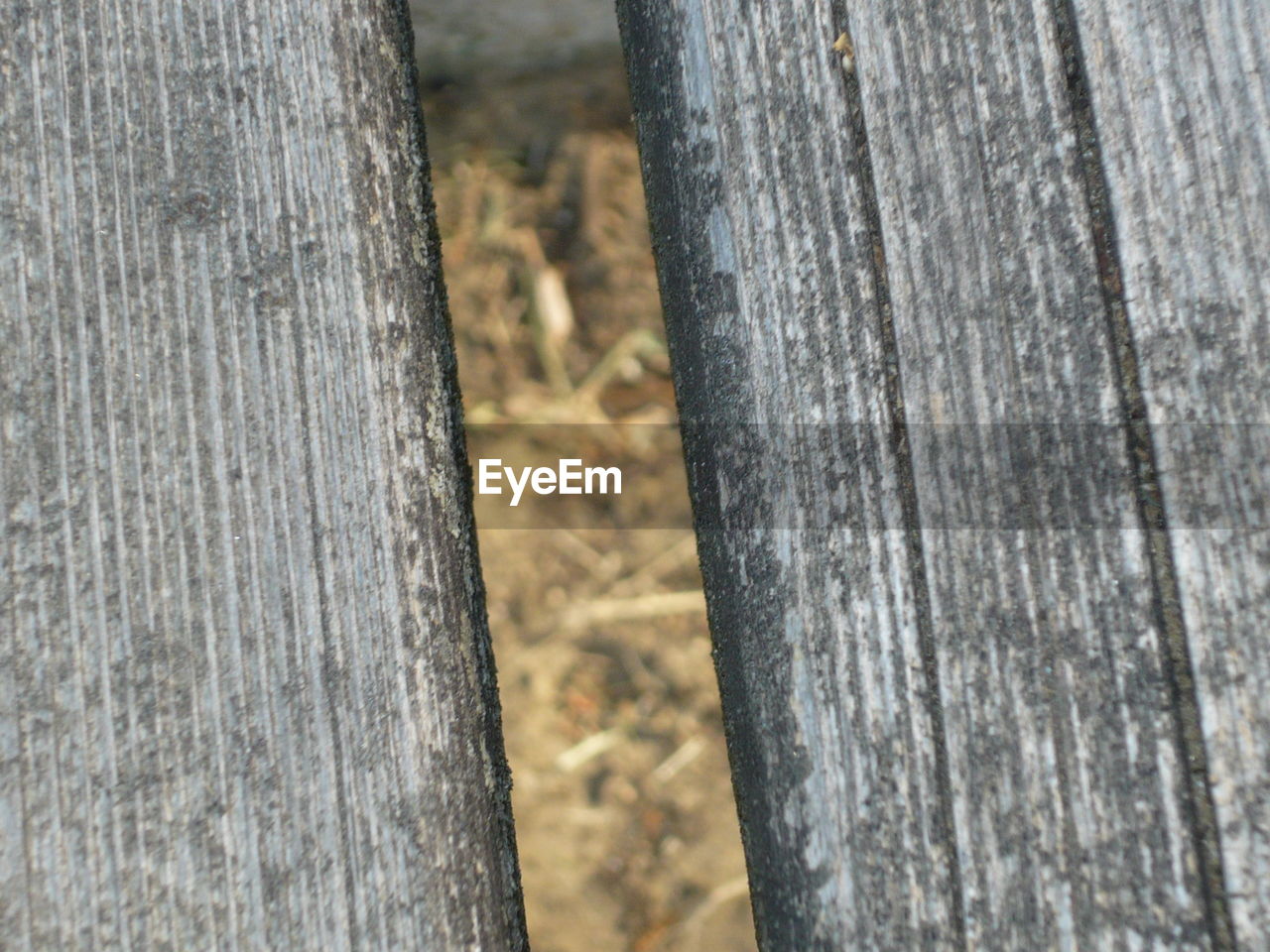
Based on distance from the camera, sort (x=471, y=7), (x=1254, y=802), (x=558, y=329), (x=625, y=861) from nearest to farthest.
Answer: (x=1254, y=802) → (x=471, y=7) → (x=625, y=861) → (x=558, y=329)

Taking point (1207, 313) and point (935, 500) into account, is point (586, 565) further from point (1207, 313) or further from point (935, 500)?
point (1207, 313)

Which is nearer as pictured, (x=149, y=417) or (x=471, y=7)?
(x=149, y=417)

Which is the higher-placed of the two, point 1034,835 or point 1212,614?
point 1212,614

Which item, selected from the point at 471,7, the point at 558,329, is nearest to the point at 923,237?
the point at 471,7

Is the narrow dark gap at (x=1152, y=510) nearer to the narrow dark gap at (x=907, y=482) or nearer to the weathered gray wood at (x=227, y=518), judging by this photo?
the narrow dark gap at (x=907, y=482)

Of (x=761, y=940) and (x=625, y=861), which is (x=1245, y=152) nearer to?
(x=761, y=940)

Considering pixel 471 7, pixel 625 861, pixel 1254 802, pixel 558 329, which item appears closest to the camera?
pixel 1254 802
